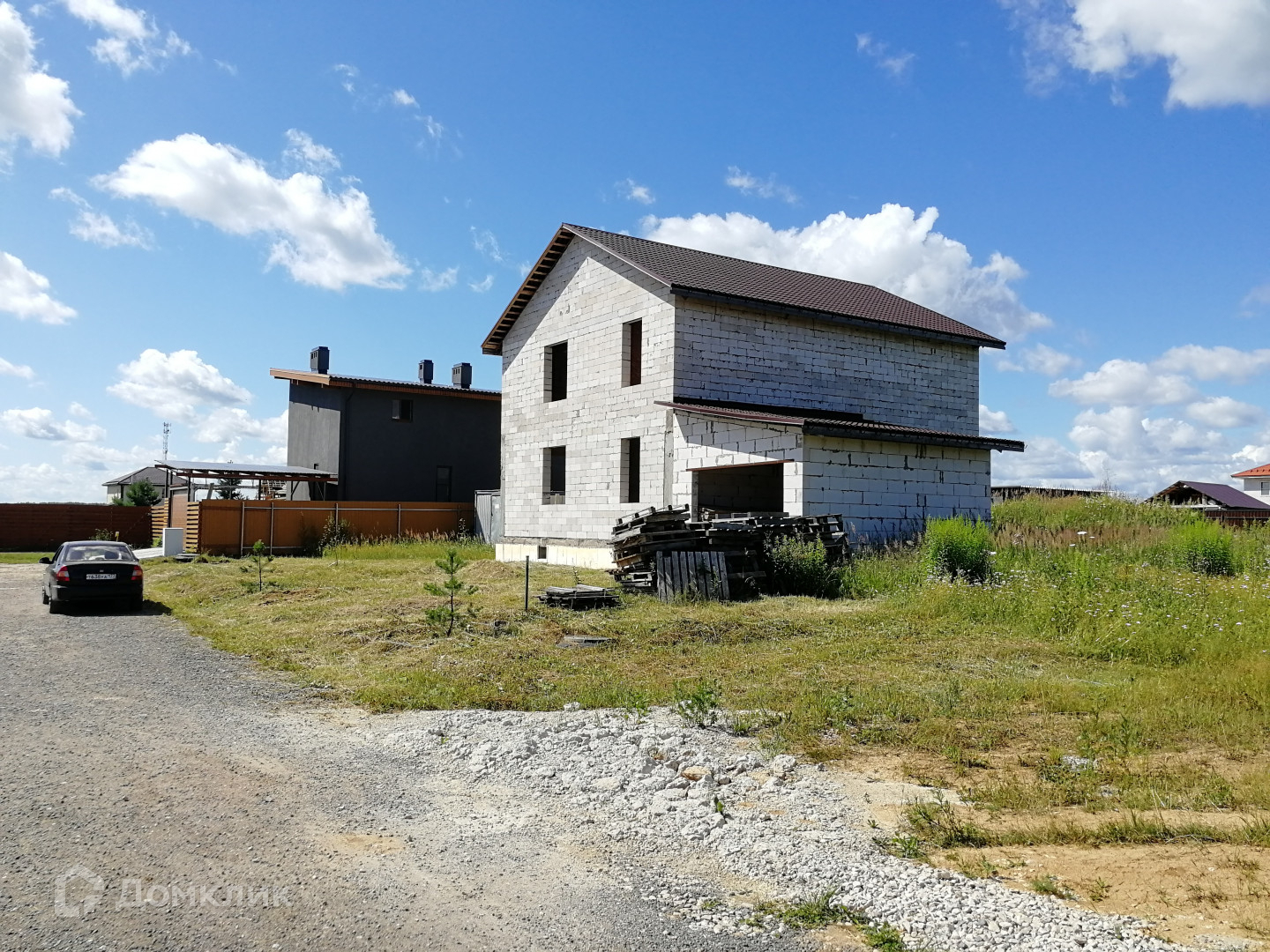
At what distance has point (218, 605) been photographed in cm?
1720

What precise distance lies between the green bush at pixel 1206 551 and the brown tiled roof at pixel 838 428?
4.37 metres

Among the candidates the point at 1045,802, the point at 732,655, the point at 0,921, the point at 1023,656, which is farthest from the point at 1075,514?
the point at 0,921

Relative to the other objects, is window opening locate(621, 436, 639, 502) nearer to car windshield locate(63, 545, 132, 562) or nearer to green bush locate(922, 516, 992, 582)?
green bush locate(922, 516, 992, 582)

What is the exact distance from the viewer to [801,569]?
52.6 ft

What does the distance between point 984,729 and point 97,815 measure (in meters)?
6.30

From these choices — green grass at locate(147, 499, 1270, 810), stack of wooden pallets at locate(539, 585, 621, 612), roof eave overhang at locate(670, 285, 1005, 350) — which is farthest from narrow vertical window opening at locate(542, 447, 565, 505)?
stack of wooden pallets at locate(539, 585, 621, 612)

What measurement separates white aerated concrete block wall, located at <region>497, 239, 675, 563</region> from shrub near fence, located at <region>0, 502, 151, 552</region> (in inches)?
891

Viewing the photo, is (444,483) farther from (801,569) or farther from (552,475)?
(801,569)

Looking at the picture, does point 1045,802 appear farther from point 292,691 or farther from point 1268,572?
point 1268,572

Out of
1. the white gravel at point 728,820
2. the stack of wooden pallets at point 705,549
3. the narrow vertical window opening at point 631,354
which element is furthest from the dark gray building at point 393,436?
the white gravel at point 728,820

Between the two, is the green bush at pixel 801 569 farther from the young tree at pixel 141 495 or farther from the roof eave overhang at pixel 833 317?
the young tree at pixel 141 495

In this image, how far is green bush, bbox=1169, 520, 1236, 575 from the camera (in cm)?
1603
